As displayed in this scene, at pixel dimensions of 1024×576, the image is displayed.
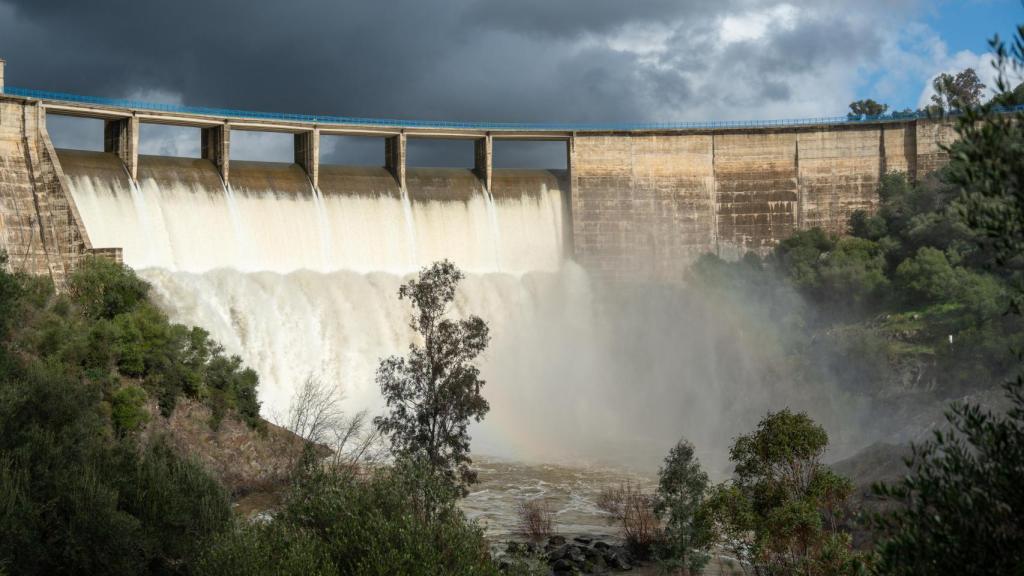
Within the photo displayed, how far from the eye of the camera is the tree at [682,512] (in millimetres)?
30594

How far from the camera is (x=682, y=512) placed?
3105 centimetres

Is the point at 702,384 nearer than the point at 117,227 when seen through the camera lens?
No

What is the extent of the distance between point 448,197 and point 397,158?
10.7ft

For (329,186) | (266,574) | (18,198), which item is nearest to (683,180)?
(329,186)

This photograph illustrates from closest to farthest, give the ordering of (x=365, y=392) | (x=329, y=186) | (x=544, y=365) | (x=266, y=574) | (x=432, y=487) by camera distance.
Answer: (x=266, y=574)
(x=432, y=487)
(x=365, y=392)
(x=329, y=186)
(x=544, y=365)

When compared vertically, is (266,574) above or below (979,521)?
below

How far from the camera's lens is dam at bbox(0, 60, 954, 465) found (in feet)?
152

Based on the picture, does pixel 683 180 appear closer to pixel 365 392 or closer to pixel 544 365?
pixel 544 365

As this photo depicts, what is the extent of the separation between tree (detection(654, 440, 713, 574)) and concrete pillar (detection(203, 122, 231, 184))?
2684 centimetres

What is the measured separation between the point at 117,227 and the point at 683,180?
99.4 feet

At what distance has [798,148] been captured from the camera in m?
61.6

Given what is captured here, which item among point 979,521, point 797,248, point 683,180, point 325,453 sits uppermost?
point 683,180

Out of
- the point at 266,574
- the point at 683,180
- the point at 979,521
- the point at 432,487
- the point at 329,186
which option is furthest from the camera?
the point at 683,180

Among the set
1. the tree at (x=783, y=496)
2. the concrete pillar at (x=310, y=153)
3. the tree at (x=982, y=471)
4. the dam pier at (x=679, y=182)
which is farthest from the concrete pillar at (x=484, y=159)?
the tree at (x=982, y=471)
